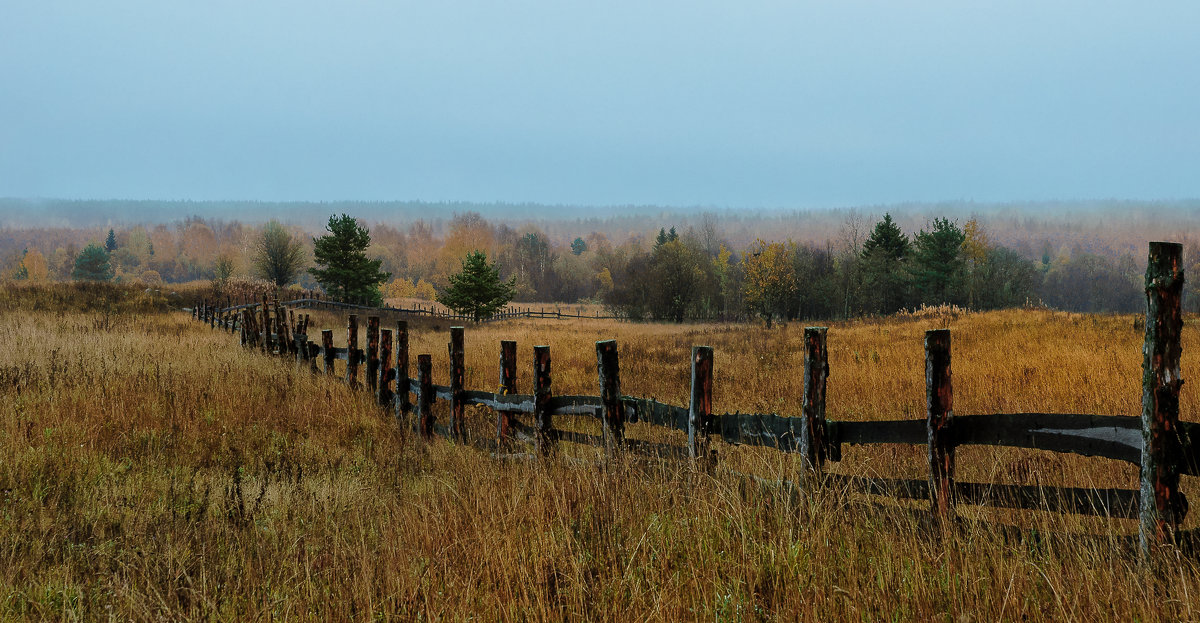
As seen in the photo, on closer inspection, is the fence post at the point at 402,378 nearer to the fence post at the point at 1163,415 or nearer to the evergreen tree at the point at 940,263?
the fence post at the point at 1163,415

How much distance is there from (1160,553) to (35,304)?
152ft

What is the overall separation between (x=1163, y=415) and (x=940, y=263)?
54864mm

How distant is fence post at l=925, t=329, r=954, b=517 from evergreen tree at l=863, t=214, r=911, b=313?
53.9 m

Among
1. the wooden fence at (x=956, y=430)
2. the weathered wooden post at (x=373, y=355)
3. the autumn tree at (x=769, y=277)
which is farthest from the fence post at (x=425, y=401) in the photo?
the autumn tree at (x=769, y=277)

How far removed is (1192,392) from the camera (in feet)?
28.1

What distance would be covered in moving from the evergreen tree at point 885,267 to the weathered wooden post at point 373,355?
51.2 metres

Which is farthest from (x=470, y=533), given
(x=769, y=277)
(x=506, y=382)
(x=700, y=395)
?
(x=769, y=277)

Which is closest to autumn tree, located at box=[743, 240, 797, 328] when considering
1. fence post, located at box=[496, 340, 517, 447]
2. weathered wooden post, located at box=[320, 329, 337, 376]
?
weathered wooden post, located at box=[320, 329, 337, 376]

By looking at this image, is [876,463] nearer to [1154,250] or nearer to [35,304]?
[1154,250]

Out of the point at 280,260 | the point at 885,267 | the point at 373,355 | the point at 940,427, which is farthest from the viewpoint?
the point at 280,260

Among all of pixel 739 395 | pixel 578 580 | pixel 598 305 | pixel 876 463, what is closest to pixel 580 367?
pixel 739 395

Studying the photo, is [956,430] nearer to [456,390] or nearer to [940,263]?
[456,390]

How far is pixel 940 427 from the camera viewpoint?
3.87 m

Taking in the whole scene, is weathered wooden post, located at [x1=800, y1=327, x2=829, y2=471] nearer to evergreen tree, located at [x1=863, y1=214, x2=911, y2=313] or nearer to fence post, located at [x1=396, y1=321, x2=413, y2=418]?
fence post, located at [x1=396, y1=321, x2=413, y2=418]
